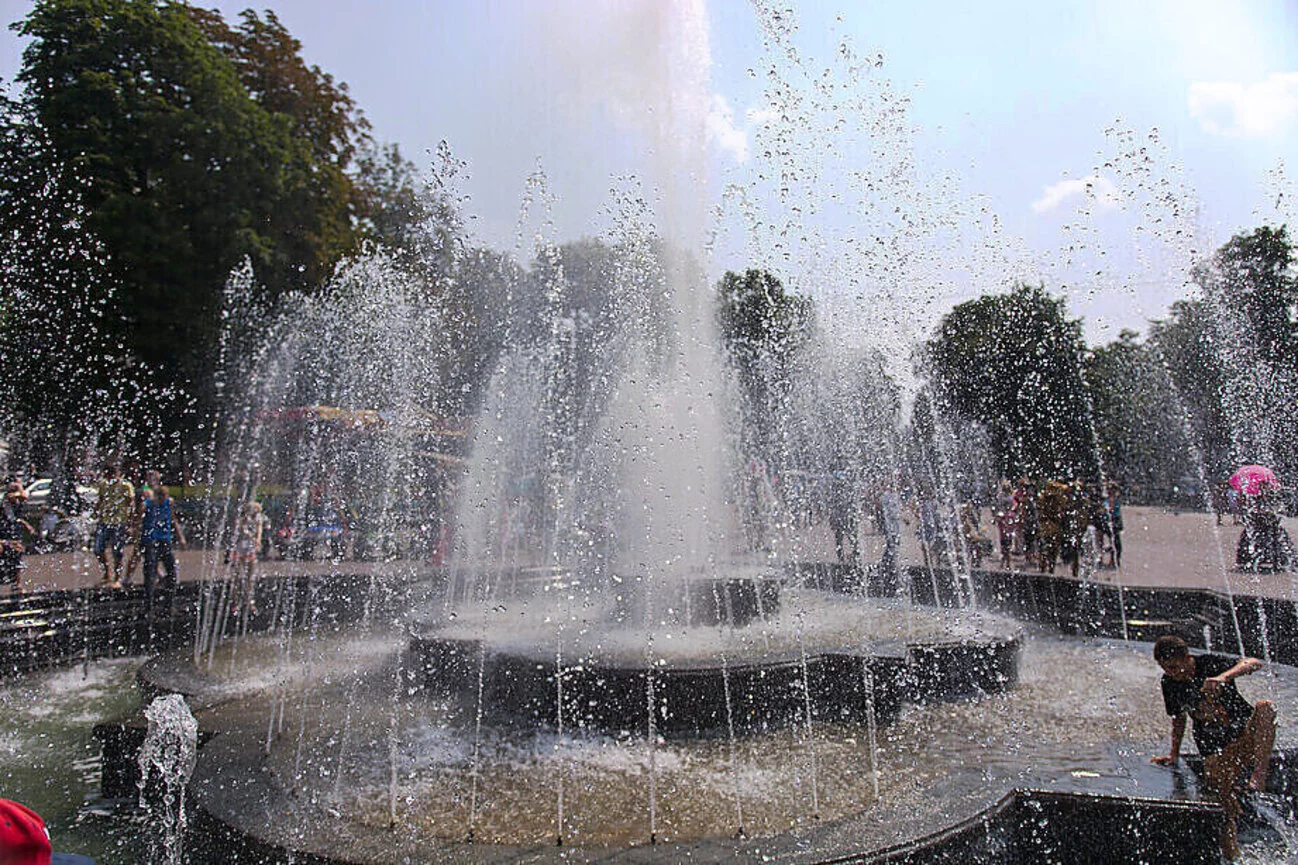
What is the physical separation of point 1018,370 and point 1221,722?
36.0 metres

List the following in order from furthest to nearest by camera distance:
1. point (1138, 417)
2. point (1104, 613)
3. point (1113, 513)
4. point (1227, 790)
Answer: point (1138, 417), point (1113, 513), point (1104, 613), point (1227, 790)

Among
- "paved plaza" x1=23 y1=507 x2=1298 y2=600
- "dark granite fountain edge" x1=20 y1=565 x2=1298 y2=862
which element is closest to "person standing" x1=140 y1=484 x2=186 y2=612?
"dark granite fountain edge" x1=20 y1=565 x2=1298 y2=862

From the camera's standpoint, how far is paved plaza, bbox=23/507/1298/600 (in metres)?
13.2

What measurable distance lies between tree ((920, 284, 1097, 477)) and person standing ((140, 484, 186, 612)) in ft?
92.9

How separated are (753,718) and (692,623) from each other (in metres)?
1.93

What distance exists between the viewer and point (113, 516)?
41.3ft

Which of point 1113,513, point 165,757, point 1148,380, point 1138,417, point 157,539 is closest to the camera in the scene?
point 165,757

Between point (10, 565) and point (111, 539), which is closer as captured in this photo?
point (111, 539)

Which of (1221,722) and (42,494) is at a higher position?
(42,494)

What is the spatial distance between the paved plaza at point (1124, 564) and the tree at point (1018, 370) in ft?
42.9

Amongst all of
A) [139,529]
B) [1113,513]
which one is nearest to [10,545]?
[139,529]

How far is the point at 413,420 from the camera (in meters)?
19.7

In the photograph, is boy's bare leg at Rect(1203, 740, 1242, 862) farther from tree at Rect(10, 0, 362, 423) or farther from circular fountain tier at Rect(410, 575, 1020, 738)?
tree at Rect(10, 0, 362, 423)

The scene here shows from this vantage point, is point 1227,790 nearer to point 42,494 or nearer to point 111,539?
point 111,539
